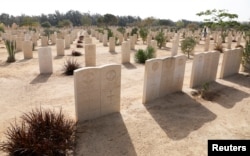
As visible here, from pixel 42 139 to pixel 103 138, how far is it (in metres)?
1.17

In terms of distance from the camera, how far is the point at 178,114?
5602mm

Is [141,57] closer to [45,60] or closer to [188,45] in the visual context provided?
[188,45]

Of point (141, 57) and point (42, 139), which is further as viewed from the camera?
point (141, 57)

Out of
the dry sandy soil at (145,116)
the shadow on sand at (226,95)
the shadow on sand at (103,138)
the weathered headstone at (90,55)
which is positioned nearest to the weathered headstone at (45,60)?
the dry sandy soil at (145,116)

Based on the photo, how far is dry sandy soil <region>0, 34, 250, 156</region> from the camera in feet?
13.9

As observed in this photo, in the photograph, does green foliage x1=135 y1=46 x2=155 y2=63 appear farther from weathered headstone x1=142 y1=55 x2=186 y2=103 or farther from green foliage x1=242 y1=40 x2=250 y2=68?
weathered headstone x1=142 y1=55 x2=186 y2=103

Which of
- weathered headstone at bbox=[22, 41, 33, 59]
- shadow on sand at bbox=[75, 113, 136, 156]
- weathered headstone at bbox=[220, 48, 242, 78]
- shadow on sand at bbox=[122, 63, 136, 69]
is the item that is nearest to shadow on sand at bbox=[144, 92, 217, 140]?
shadow on sand at bbox=[75, 113, 136, 156]

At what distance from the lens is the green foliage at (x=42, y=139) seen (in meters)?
3.57

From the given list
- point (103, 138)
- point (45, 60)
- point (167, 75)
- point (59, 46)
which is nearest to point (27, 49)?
point (59, 46)

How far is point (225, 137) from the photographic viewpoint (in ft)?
15.2

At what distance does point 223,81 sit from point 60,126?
6.63 meters

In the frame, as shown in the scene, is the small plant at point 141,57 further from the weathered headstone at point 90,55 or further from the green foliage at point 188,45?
the green foliage at point 188,45

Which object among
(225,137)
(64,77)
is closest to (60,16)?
(64,77)

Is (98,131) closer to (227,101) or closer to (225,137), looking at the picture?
(225,137)
